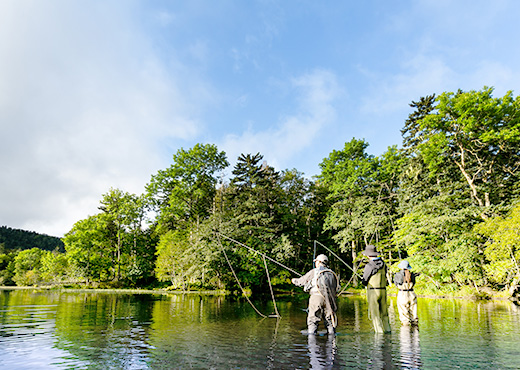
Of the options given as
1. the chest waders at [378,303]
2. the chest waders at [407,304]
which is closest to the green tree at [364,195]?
the chest waders at [407,304]

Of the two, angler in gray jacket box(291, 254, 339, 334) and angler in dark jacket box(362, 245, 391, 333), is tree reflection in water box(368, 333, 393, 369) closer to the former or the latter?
angler in dark jacket box(362, 245, 391, 333)

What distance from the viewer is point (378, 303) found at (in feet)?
28.4

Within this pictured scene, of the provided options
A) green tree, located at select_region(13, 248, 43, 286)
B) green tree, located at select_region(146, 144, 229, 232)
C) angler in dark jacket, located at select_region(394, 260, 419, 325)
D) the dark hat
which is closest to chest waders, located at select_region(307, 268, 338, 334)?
the dark hat

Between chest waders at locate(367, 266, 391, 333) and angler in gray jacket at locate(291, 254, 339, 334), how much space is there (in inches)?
39.1

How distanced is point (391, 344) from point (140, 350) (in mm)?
5374

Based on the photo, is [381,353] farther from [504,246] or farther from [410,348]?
[504,246]

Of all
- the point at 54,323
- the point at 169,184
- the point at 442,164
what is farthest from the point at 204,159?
the point at 54,323

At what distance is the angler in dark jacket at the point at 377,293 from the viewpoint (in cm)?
866

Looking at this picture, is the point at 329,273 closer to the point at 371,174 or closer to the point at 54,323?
the point at 54,323

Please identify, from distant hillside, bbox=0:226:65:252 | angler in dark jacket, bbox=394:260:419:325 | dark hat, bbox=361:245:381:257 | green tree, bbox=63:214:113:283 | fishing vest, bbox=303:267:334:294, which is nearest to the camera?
fishing vest, bbox=303:267:334:294

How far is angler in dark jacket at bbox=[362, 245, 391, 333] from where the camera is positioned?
8.66 metres

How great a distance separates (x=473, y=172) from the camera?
88.7 ft

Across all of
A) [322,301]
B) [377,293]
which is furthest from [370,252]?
[322,301]

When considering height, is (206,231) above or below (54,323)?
above
